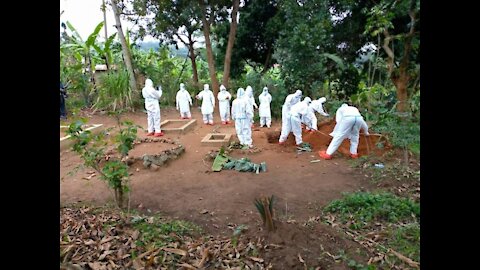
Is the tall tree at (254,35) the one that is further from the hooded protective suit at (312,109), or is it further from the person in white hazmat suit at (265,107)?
the hooded protective suit at (312,109)

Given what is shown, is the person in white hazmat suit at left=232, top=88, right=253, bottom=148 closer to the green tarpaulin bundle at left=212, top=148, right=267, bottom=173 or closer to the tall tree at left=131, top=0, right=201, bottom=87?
the green tarpaulin bundle at left=212, top=148, right=267, bottom=173

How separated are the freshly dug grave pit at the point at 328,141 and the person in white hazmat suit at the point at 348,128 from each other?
0.28 m

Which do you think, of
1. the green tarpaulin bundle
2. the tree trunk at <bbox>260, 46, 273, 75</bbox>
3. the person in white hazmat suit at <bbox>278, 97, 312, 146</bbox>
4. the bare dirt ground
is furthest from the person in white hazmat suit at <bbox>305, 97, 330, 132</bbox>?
the tree trunk at <bbox>260, 46, 273, 75</bbox>

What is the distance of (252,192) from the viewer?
5.19 meters

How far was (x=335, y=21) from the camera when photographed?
1293 centimetres

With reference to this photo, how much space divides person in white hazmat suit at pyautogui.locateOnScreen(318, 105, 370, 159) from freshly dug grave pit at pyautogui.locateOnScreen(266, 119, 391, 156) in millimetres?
284

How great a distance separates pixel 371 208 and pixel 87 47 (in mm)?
12323

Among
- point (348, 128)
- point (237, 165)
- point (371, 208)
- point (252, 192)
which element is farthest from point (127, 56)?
point (371, 208)

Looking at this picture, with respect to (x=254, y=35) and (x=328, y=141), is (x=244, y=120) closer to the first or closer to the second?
(x=328, y=141)

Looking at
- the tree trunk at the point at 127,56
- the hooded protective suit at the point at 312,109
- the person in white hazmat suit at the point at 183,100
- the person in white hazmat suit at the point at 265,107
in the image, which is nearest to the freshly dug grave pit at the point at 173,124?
the person in white hazmat suit at the point at 183,100

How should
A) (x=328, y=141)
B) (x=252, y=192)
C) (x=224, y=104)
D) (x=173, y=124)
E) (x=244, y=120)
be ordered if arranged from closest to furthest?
(x=252, y=192) → (x=244, y=120) → (x=328, y=141) → (x=173, y=124) → (x=224, y=104)

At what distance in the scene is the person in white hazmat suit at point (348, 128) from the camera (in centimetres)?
696
